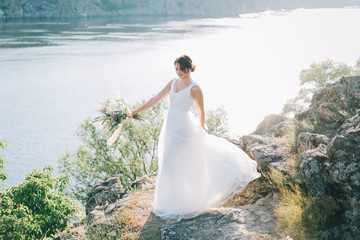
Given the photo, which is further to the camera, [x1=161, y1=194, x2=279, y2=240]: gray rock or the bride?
the bride

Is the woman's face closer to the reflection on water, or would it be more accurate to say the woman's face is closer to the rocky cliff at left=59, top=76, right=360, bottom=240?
the rocky cliff at left=59, top=76, right=360, bottom=240

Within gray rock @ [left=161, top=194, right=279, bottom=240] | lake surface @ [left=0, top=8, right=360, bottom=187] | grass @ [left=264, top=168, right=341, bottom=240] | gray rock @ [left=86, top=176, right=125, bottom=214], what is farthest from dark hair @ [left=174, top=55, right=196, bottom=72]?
lake surface @ [left=0, top=8, right=360, bottom=187]

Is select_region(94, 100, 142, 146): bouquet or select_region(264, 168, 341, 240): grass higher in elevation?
select_region(94, 100, 142, 146): bouquet

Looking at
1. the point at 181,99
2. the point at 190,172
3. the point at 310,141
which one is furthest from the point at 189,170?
the point at 310,141

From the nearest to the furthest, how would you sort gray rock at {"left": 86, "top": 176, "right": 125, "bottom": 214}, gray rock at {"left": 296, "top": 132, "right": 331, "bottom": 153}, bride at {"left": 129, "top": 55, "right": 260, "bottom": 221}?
bride at {"left": 129, "top": 55, "right": 260, "bottom": 221}, gray rock at {"left": 296, "top": 132, "right": 331, "bottom": 153}, gray rock at {"left": 86, "top": 176, "right": 125, "bottom": 214}

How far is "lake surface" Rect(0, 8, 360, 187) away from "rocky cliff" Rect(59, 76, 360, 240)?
45.2 m

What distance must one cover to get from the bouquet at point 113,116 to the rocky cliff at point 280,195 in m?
1.79

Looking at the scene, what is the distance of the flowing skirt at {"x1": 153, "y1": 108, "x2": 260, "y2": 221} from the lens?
6746mm

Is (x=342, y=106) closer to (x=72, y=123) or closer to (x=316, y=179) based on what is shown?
(x=316, y=179)

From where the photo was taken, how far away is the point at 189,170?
6.80 m

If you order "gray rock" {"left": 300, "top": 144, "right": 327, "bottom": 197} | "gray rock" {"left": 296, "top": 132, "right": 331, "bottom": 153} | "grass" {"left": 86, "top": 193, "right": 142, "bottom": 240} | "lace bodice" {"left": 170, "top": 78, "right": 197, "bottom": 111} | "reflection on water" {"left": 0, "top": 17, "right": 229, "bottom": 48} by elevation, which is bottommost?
"grass" {"left": 86, "top": 193, "right": 142, "bottom": 240}

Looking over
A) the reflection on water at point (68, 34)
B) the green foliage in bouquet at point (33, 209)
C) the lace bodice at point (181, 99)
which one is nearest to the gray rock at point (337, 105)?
the lace bodice at point (181, 99)

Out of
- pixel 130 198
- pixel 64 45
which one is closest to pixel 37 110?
pixel 64 45

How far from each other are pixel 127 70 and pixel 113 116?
87.6 metres
